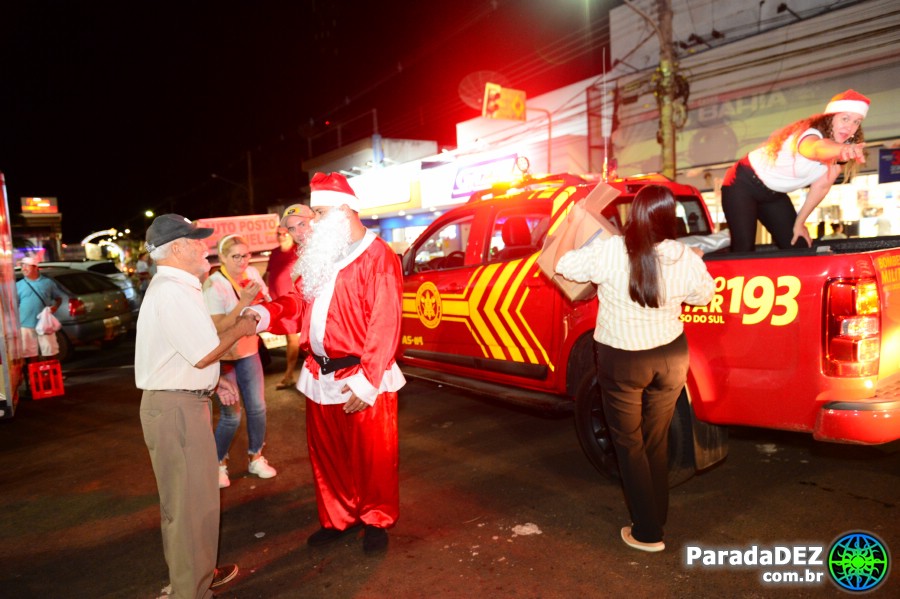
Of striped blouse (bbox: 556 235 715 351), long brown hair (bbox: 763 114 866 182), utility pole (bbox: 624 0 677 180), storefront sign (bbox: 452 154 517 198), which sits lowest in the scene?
striped blouse (bbox: 556 235 715 351)

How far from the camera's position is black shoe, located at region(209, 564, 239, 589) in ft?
9.96

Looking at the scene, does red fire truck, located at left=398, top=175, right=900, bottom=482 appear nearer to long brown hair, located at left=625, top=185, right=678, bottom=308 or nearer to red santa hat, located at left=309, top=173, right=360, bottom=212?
long brown hair, located at left=625, top=185, right=678, bottom=308

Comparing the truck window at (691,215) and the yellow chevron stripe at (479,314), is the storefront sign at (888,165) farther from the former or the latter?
the yellow chevron stripe at (479,314)

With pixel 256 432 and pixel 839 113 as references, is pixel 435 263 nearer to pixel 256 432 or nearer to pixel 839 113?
pixel 256 432

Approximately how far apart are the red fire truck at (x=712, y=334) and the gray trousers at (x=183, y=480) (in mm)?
1969

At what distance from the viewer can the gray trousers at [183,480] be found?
253 centimetres

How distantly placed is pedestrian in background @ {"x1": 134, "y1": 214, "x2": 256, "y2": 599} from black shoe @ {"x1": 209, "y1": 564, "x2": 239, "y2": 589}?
370 millimetres

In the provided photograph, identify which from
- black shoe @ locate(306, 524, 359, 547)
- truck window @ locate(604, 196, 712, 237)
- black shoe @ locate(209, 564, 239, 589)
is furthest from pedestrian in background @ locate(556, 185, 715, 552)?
truck window @ locate(604, 196, 712, 237)

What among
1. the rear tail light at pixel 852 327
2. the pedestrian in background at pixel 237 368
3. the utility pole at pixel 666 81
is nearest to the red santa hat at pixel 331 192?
the pedestrian in background at pixel 237 368

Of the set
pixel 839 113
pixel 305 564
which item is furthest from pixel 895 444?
pixel 305 564

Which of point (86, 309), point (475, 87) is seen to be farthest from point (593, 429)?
point (475, 87)

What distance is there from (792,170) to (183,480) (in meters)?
4.04

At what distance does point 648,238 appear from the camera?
2820 mm

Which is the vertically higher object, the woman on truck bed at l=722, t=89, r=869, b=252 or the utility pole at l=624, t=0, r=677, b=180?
the utility pole at l=624, t=0, r=677, b=180
